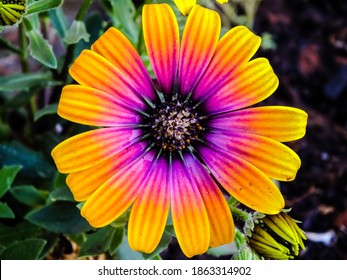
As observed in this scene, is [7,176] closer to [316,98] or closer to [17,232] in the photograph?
[17,232]

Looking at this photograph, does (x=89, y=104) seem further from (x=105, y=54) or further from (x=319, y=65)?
(x=319, y=65)

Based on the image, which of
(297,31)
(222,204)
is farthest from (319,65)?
(222,204)

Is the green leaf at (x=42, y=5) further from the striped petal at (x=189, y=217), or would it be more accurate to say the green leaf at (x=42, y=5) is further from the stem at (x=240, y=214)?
the stem at (x=240, y=214)

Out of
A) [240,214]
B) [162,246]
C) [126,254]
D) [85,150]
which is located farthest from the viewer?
[126,254]

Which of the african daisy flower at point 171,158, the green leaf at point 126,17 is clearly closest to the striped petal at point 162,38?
the african daisy flower at point 171,158

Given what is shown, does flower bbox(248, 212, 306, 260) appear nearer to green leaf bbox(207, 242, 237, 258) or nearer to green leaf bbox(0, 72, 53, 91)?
green leaf bbox(207, 242, 237, 258)

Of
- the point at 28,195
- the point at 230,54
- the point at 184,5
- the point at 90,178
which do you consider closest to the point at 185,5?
the point at 184,5

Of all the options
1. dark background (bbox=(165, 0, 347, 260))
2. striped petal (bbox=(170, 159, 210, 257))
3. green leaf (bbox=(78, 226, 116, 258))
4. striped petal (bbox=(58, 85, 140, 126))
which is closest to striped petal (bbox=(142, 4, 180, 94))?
striped petal (bbox=(58, 85, 140, 126))

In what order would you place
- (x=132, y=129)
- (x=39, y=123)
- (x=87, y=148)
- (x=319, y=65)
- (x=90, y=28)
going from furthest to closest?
1. (x=319, y=65)
2. (x=39, y=123)
3. (x=90, y=28)
4. (x=132, y=129)
5. (x=87, y=148)
